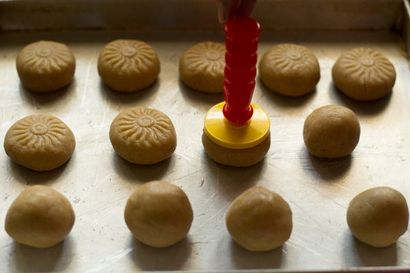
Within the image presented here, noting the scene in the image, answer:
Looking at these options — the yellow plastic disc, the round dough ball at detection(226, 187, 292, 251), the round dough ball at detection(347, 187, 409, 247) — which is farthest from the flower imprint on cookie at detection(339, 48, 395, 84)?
the round dough ball at detection(226, 187, 292, 251)

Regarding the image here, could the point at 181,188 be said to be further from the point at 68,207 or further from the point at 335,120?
the point at 335,120

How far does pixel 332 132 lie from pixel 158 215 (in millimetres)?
629

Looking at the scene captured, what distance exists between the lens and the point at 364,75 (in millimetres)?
2148

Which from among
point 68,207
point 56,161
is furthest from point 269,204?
point 56,161

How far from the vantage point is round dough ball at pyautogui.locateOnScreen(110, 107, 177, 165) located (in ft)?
6.26

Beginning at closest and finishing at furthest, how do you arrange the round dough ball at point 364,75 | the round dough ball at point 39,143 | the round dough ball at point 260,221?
the round dough ball at point 260,221 < the round dough ball at point 39,143 < the round dough ball at point 364,75

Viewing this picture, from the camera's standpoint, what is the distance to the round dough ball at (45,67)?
213cm

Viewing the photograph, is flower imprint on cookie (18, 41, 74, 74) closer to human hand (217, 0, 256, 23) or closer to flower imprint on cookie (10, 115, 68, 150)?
flower imprint on cookie (10, 115, 68, 150)

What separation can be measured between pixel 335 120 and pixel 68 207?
0.85 m

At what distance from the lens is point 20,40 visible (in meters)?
2.38

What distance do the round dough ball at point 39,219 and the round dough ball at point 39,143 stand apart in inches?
7.8

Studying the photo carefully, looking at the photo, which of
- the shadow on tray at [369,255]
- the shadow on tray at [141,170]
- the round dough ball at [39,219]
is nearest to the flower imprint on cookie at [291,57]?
the shadow on tray at [141,170]

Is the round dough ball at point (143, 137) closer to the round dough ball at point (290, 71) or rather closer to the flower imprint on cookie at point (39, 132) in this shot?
the flower imprint on cookie at point (39, 132)

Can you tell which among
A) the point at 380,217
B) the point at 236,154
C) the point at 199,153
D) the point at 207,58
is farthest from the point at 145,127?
the point at 380,217
